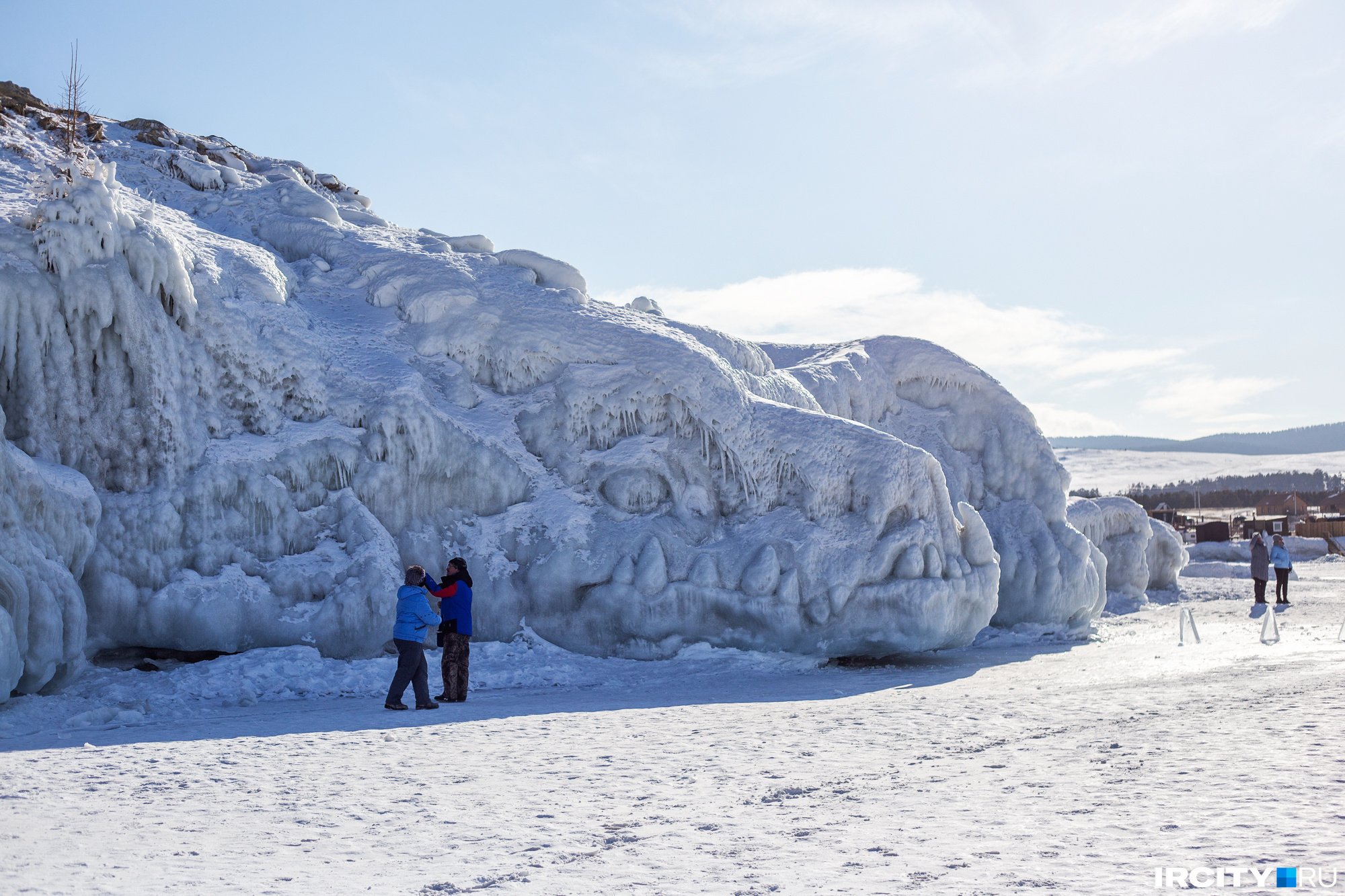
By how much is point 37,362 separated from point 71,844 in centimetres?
824

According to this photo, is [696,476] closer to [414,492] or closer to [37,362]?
[414,492]

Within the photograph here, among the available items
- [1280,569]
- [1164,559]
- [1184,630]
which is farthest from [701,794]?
[1164,559]

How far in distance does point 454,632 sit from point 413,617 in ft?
2.88

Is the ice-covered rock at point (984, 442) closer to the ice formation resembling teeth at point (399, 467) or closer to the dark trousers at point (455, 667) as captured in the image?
the ice formation resembling teeth at point (399, 467)

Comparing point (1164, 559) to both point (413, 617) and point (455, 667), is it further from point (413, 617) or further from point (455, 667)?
point (413, 617)

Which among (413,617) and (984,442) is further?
(984,442)

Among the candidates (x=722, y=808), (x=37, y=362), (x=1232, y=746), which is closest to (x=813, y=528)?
(x=1232, y=746)

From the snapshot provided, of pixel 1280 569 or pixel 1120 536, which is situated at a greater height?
pixel 1120 536

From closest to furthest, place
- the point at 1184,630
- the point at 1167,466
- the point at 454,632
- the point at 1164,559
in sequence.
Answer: the point at 454,632
the point at 1184,630
the point at 1164,559
the point at 1167,466

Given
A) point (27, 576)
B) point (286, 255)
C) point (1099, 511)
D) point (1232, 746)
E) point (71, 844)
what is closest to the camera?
point (71, 844)

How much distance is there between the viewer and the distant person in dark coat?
1911 cm

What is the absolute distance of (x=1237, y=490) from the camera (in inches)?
3760

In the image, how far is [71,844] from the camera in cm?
438

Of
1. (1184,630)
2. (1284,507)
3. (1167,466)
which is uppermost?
(1167,466)
